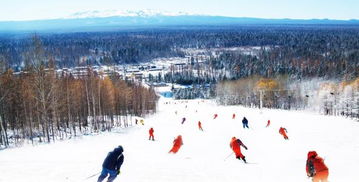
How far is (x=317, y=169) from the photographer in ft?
44.6

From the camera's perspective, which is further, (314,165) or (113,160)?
(113,160)

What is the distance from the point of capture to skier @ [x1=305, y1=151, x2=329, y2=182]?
533 inches

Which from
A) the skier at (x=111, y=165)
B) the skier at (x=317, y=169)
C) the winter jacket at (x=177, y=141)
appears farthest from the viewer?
the winter jacket at (x=177, y=141)

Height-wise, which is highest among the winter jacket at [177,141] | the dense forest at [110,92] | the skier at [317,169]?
the skier at [317,169]

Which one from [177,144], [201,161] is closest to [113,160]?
[201,161]

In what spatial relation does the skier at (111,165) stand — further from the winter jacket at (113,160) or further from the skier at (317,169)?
the skier at (317,169)

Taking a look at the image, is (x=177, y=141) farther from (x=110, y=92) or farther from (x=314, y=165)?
(x=110, y=92)

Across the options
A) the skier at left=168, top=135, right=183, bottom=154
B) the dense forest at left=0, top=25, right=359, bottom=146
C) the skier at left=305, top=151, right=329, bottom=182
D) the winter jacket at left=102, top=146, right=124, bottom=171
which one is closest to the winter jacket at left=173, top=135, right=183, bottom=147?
the skier at left=168, top=135, right=183, bottom=154

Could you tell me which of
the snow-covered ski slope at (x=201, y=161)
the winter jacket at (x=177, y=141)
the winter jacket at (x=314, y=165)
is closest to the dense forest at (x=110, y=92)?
the snow-covered ski slope at (x=201, y=161)

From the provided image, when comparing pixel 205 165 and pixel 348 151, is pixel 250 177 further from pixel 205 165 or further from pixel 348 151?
pixel 348 151

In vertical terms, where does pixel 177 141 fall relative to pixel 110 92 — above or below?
above

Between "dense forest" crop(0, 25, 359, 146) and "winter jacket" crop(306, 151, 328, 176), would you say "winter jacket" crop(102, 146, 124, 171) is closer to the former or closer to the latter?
"winter jacket" crop(306, 151, 328, 176)

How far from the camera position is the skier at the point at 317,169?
13539 mm

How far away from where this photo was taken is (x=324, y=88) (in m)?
104
